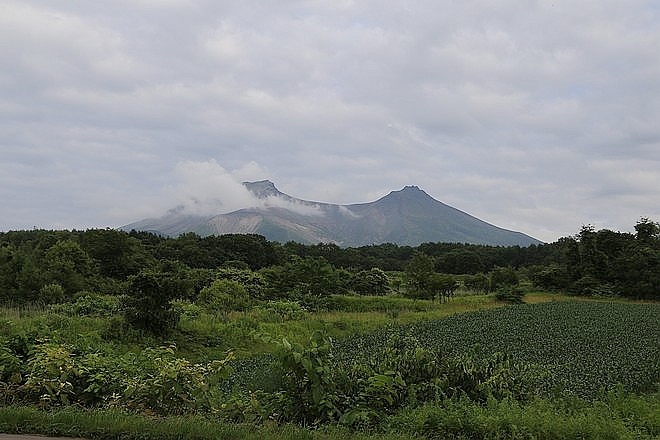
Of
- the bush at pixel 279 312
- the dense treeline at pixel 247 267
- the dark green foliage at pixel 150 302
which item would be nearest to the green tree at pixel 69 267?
the dense treeline at pixel 247 267

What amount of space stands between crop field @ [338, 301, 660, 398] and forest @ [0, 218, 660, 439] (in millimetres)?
81

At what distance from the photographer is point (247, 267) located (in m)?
47.2

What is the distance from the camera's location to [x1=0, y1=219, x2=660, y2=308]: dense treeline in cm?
2806

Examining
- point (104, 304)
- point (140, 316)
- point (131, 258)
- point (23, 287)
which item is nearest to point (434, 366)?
point (140, 316)

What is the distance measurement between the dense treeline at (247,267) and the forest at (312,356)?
6.4 inches

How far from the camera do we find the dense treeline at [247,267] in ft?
92.1

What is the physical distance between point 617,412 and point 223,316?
16.1 m

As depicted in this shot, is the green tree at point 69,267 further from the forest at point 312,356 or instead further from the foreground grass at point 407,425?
the foreground grass at point 407,425

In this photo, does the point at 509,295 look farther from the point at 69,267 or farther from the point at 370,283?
the point at 69,267

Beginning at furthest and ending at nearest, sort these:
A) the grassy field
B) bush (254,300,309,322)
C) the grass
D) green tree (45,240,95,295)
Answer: green tree (45,240,95,295) < bush (254,300,309,322) < the grassy field < the grass

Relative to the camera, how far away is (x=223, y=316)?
811 inches

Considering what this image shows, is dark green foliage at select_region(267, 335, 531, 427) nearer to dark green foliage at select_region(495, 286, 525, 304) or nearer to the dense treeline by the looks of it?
the dense treeline

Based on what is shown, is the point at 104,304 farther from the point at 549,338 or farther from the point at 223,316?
the point at 549,338

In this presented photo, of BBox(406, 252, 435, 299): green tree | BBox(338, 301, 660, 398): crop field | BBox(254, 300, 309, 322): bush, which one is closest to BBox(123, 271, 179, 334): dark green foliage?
BBox(338, 301, 660, 398): crop field
